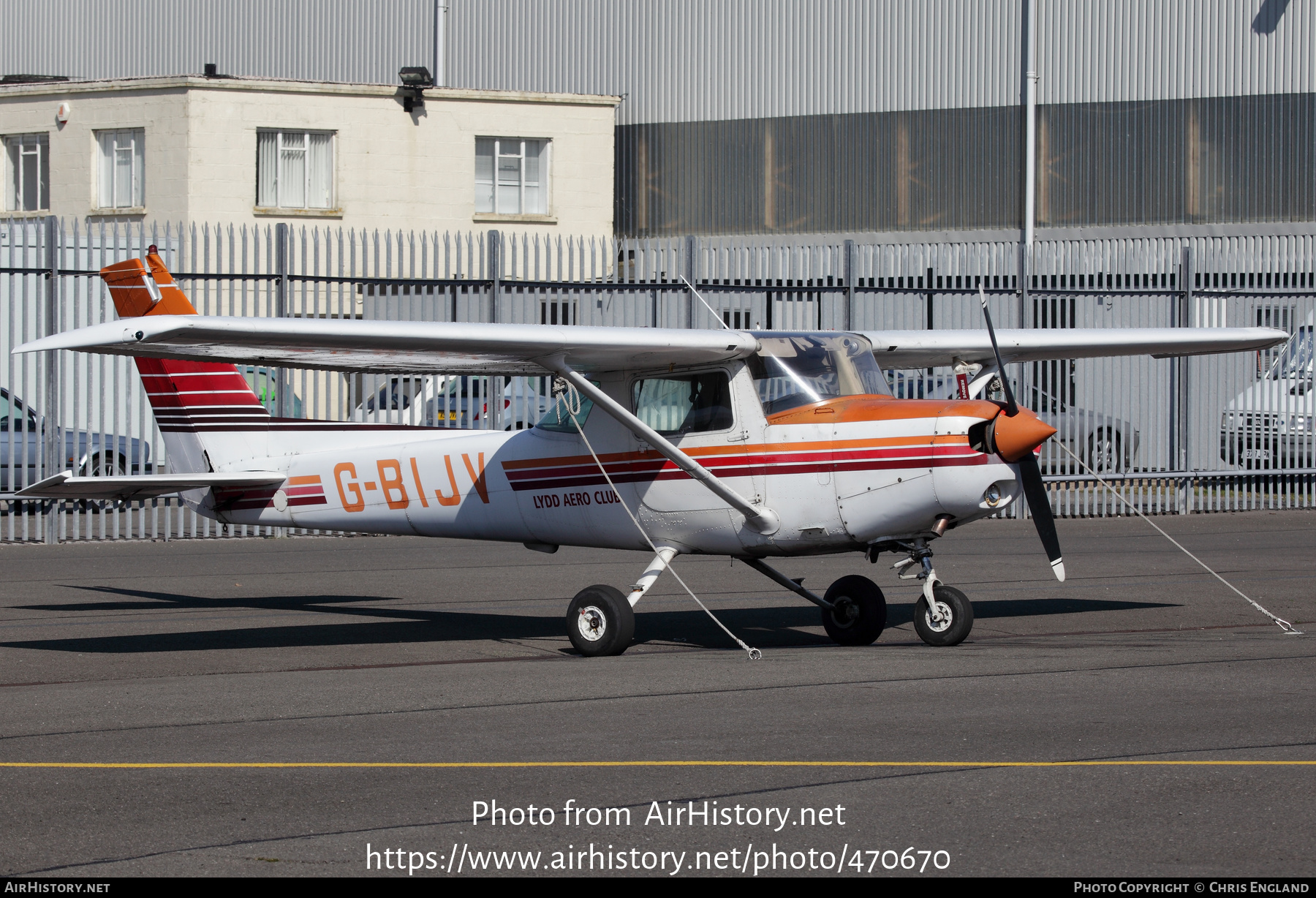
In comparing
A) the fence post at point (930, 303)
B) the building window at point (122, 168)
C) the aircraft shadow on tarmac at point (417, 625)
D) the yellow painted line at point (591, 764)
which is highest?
the building window at point (122, 168)

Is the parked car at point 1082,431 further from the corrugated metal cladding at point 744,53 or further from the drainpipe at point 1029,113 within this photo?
the corrugated metal cladding at point 744,53

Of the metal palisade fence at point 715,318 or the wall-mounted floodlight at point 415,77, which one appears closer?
the metal palisade fence at point 715,318

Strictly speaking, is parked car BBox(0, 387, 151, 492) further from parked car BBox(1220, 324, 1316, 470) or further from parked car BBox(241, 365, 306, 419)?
parked car BBox(1220, 324, 1316, 470)

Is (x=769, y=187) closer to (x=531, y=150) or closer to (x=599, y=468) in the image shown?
(x=531, y=150)

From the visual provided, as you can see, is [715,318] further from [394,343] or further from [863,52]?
[863,52]

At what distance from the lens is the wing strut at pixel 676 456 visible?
10.1 metres

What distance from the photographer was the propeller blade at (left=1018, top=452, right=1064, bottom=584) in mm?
10156

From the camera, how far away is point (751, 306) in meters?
20.2

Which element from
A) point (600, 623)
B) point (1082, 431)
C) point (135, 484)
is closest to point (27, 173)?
point (1082, 431)

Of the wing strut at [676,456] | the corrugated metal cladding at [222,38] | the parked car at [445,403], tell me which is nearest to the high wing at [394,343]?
the wing strut at [676,456]

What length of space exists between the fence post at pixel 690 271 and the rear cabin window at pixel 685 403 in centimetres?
891

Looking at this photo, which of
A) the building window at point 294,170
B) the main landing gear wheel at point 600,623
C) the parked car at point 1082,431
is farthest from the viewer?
the building window at point 294,170

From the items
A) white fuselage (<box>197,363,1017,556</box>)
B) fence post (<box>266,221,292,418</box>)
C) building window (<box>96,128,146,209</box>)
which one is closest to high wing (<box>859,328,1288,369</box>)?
white fuselage (<box>197,363,1017,556</box>)

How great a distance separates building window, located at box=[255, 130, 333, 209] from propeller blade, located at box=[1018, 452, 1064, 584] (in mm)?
24951
